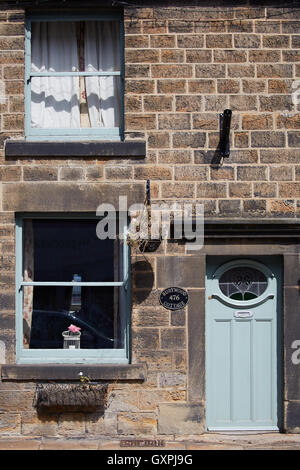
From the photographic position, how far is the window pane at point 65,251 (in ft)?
23.8

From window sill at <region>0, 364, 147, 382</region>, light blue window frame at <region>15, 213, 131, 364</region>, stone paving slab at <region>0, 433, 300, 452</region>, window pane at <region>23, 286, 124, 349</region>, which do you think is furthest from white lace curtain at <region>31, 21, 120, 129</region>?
stone paving slab at <region>0, 433, 300, 452</region>

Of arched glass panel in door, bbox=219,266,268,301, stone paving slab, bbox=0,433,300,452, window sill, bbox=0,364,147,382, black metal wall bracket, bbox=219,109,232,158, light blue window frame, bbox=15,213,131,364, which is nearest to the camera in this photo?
stone paving slab, bbox=0,433,300,452

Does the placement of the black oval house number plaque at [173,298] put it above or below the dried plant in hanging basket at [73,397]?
above

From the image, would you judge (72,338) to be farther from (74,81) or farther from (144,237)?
(74,81)

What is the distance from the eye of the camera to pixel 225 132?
695 cm

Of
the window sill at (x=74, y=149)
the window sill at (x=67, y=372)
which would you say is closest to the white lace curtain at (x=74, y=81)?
the window sill at (x=74, y=149)

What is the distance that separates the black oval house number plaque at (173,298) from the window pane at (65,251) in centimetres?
63

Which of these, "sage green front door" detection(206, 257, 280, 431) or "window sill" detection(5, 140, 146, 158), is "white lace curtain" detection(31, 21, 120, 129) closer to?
"window sill" detection(5, 140, 146, 158)

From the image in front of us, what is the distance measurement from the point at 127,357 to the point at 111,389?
0.42 metres

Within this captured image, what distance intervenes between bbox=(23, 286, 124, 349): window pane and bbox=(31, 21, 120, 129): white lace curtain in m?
2.08

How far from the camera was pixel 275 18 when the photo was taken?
7.16 meters

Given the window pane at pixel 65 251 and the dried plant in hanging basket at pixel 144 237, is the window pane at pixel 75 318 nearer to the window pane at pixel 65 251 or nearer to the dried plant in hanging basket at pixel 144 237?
the window pane at pixel 65 251

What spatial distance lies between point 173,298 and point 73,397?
1.65 meters

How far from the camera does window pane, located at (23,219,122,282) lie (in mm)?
7250
